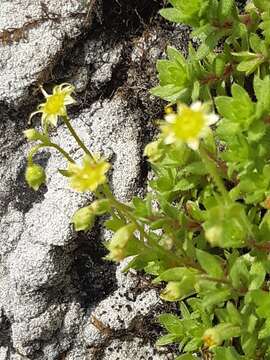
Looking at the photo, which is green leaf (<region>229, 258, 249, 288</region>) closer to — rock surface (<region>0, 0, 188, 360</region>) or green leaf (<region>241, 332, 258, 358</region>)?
green leaf (<region>241, 332, 258, 358</region>)

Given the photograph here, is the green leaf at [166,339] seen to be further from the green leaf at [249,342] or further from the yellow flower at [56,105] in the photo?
the yellow flower at [56,105]

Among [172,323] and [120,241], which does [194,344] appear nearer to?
[172,323]

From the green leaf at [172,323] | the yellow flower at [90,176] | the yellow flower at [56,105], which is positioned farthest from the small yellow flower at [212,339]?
the yellow flower at [56,105]

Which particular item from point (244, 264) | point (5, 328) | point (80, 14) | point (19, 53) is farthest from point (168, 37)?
point (5, 328)

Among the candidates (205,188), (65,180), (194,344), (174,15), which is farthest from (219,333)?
(174,15)

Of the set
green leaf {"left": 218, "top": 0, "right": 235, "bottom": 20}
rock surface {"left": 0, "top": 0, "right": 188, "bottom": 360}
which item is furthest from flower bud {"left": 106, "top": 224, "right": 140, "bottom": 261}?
green leaf {"left": 218, "top": 0, "right": 235, "bottom": 20}

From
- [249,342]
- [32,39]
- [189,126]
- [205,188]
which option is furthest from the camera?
[32,39]

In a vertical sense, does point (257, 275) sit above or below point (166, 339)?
above

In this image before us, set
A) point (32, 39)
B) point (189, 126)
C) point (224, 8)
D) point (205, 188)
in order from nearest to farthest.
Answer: point (189, 126), point (224, 8), point (205, 188), point (32, 39)
